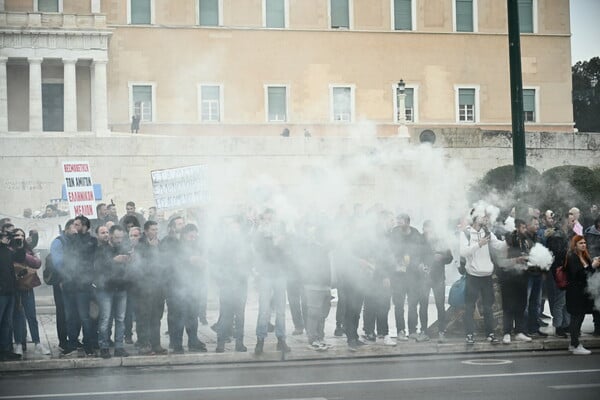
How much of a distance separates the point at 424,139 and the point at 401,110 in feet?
70.8

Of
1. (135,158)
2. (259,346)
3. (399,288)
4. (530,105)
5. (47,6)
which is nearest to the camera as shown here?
(259,346)

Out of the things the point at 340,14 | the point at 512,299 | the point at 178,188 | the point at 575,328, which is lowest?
the point at 575,328

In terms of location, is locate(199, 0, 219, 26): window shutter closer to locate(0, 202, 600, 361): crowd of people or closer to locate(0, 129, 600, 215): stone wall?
locate(0, 129, 600, 215): stone wall

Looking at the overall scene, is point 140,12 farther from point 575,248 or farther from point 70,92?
point 575,248

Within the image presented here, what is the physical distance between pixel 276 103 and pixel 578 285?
3862 centimetres

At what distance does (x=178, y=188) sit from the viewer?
21.4 m

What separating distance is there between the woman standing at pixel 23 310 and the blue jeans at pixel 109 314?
0.96 meters

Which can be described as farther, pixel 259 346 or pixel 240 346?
pixel 240 346

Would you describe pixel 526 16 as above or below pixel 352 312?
above

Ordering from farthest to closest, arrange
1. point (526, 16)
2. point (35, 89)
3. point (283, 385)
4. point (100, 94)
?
point (526, 16) → point (35, 89) → point (100, 94) → point (283, 385)

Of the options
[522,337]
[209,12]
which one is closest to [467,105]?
[209,12]

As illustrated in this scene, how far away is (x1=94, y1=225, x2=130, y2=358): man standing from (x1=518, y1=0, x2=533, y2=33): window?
153 feet

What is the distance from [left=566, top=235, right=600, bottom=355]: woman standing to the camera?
16.3 meters

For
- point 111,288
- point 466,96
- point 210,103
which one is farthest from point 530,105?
point 111,288
